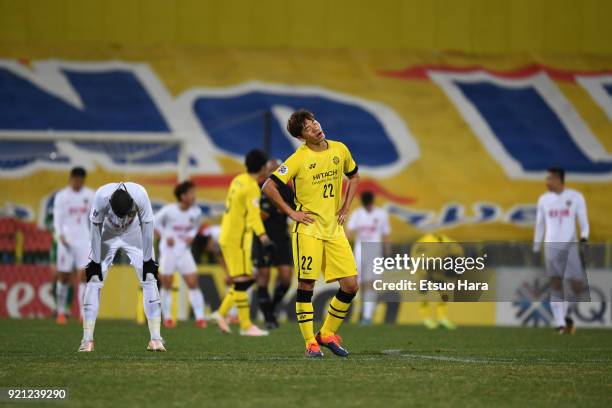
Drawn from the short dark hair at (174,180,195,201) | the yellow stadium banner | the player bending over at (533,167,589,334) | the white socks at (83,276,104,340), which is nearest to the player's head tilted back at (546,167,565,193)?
the player bending over at (533,167,589,334)

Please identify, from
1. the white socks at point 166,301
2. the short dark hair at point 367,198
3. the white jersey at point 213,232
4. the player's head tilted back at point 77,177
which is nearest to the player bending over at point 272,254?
the white socks at point 166,301

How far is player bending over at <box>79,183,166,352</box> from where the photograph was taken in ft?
33.9

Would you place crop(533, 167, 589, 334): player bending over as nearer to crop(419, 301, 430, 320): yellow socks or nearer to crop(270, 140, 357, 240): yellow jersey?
crop(419, 301, 430, 320): yellow socks

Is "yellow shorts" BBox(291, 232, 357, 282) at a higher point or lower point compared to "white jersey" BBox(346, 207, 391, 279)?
lower

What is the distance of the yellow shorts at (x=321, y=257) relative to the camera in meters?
10.2

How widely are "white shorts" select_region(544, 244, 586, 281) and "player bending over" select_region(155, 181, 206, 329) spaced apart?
4.96m

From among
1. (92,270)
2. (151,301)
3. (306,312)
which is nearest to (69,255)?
(151,301)

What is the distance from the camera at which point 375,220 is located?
20.2 meters

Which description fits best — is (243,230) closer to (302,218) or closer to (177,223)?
(177,223)

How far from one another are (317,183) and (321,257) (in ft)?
2.06

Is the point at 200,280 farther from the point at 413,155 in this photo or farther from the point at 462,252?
the point at 413,155

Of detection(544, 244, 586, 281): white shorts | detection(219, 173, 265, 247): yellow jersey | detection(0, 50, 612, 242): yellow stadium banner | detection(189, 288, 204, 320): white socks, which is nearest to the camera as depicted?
detection(219, 173, 265, 247): yellow jersey

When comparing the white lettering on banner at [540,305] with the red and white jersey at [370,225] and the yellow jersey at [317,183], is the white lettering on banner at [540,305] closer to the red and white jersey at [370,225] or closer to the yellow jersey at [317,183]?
the red and white jersey at [370,225]

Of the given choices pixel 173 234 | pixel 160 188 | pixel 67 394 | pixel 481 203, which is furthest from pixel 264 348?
pixel 481 203
